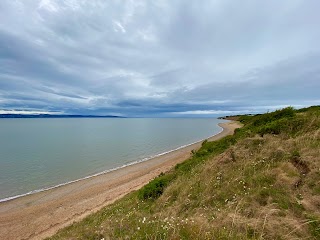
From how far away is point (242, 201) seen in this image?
5.45 metres

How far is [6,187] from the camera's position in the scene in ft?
62.3

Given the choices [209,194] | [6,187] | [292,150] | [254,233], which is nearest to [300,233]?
[254,233]

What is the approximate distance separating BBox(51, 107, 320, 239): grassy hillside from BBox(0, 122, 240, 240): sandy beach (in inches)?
249

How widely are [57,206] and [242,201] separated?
14311 mm

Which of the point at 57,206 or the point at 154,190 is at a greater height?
the point at 154,190

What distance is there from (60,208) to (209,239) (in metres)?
14.2

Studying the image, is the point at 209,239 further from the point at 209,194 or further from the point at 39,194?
the point at 39,194

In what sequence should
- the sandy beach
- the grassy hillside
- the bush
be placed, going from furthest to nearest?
the sandy beach, the bush, the grassy hillside

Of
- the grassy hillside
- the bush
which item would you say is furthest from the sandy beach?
the grassy hillside

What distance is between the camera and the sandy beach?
12156mm

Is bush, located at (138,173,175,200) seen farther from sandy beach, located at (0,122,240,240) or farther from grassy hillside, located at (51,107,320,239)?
sandy beach, located at (0,122,240,240)

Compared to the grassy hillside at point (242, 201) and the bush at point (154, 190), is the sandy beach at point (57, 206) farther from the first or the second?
the grassy hillside at point (242, 201)

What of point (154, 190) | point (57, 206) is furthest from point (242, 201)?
point (57, 206)

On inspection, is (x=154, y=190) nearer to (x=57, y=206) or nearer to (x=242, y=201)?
(x=242, y=201)
